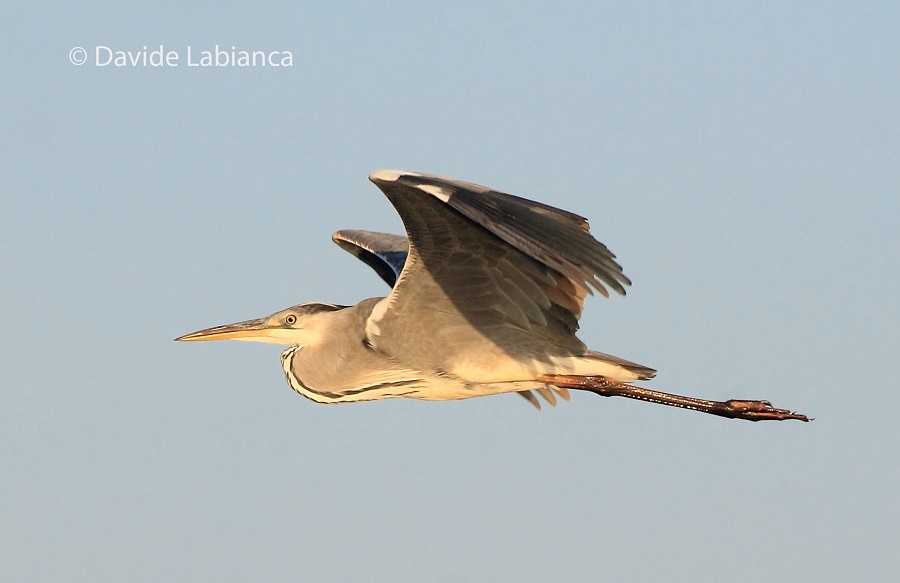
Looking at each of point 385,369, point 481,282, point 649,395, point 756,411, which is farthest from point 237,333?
point 756,411

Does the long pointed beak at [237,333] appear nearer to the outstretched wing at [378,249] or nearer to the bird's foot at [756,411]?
the outstretched wing at [378,249]

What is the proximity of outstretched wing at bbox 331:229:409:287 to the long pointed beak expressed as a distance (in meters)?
1.34

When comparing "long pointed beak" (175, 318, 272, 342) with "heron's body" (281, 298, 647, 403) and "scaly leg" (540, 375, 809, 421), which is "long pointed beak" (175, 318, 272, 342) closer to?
"heron's body" (281, 298, 647, 403)

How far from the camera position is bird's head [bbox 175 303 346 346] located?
1032cm

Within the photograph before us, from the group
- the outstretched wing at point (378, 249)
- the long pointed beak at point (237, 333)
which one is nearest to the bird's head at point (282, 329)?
the long pointed beak at point (237, 333)

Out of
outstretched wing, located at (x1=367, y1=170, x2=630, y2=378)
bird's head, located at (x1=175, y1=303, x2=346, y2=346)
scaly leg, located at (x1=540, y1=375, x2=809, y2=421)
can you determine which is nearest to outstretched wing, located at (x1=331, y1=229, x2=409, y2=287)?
bird's head, located at (x1=175, y1=303, x2=346, y2=346)

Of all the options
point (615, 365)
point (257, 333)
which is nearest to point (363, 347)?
point (257, 333)

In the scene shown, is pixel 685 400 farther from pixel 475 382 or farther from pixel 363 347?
pixel 363 347

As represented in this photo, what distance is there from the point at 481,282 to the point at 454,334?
53 centimetres

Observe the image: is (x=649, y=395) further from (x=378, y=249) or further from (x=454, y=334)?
(x=378, y=249)

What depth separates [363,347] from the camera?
9.87 m

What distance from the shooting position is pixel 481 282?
9.28 metres

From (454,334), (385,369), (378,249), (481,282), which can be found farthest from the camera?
(378,249)

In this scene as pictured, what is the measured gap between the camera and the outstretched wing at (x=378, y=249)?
11.5 meters
